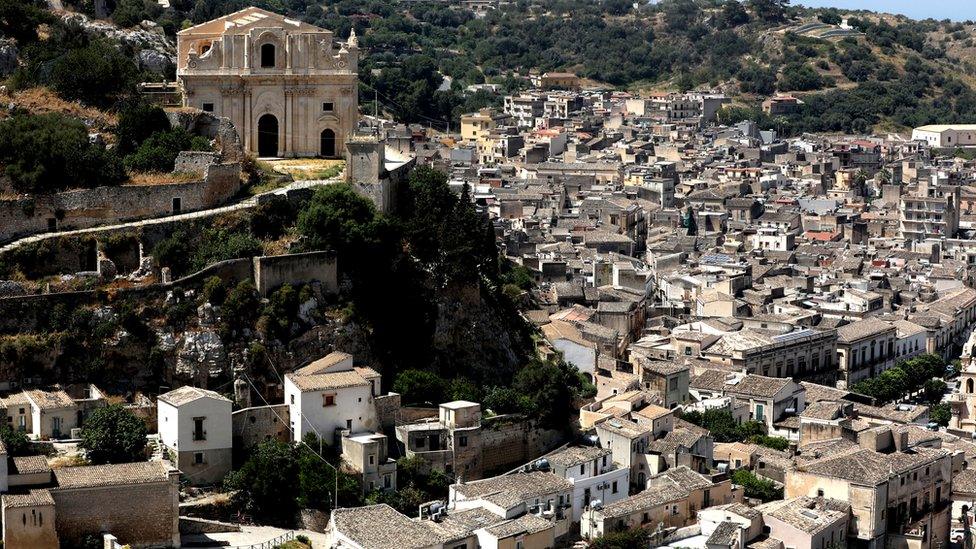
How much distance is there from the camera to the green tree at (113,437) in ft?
111

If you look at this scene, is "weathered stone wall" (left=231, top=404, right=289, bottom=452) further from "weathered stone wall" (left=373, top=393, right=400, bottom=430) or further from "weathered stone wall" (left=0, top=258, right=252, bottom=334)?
"weathered stone wall" (left=0, top=258, right=252, bottom=334)

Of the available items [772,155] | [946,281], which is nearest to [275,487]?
[946,281]

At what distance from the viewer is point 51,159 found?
3959 cm

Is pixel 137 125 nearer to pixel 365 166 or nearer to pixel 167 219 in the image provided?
pixel 167 219

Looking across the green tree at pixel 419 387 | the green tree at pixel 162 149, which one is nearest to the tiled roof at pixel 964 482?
the green tree at pixel 419 387

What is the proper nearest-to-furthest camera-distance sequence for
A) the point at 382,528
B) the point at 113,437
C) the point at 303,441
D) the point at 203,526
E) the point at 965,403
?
the point at 382,528 → the point at 203,526 → the point at 113,437 → the point at 303,441 → the point at 965,403

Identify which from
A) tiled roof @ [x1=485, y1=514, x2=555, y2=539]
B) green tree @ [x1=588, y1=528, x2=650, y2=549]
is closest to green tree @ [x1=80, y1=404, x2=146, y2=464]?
tiled roof @ [x1=485, y1=514, x2=555, y2=539]

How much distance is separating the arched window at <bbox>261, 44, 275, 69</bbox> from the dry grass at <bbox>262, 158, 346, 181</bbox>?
2488mm

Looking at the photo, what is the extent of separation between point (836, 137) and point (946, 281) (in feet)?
162

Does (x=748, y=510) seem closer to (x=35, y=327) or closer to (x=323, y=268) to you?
(x=323, y=268)

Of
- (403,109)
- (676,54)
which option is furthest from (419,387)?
(676,54)

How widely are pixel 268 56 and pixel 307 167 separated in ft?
11.0

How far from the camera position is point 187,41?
4619 centimetres

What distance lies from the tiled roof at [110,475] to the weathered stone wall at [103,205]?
743 cm
